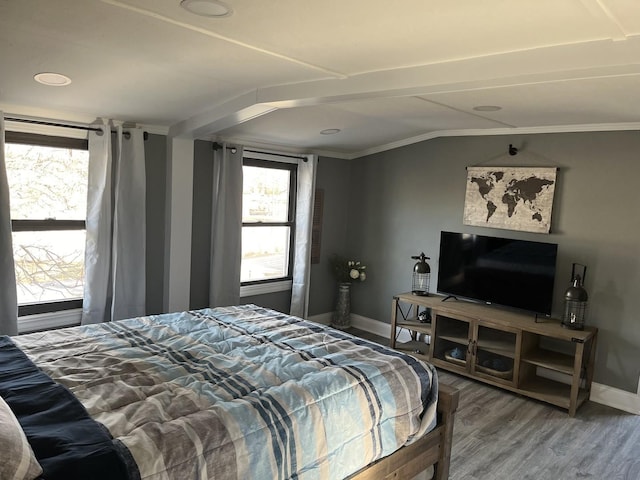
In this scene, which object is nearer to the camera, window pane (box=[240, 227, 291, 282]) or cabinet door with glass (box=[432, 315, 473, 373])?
cabinet door with glass (box=[432, 315, 473, 373])

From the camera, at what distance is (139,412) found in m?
1.74

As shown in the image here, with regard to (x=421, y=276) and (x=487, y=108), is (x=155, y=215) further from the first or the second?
(x=487, y=108)

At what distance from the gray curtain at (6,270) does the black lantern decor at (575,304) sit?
4.16 m

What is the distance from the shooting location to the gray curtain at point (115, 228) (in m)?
3.68

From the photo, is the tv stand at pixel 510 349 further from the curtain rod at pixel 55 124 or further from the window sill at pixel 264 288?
the curtain rod at pixel 55 124

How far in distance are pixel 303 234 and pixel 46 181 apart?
98.6 inches

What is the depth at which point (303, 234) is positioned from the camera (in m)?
5.15

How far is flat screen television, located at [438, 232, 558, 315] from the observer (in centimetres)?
393

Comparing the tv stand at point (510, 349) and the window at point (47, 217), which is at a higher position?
the window at point (47, 217)

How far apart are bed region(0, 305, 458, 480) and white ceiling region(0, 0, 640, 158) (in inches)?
59.8

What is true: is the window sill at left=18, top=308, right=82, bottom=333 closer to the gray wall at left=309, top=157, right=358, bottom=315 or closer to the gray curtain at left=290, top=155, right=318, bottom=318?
the gray curtain at left=290, top=155, right=318, bottom=318

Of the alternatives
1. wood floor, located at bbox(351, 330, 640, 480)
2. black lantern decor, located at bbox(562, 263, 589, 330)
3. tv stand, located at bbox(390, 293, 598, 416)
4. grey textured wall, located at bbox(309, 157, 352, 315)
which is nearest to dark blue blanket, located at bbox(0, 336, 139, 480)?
wood floor, located at bbox(351, 330, 640, 480)

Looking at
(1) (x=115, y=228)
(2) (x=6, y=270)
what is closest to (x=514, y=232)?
(1) (x=115, y=228)

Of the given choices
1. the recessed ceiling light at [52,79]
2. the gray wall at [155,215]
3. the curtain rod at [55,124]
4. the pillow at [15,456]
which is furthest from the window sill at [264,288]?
the pillow at [15,456]
